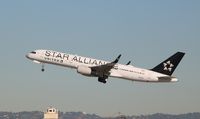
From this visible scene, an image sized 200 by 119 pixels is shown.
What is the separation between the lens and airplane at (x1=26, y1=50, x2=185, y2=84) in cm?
16012

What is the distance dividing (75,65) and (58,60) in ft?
16.8

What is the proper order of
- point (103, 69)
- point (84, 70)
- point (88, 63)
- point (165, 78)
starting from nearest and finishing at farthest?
1. point (84, 70)
2. point (103, 69)
3. point (165, 78)
4. point (88, 63)

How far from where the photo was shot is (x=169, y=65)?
17562 cm

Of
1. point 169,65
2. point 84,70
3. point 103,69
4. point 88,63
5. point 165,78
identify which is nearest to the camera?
point 84,70

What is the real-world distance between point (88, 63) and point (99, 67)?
506 cm

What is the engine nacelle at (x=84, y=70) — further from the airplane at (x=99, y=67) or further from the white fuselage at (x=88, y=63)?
the white fuselage at (x=88, y=63)

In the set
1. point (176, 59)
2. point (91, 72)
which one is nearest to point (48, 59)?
point (91, 72)

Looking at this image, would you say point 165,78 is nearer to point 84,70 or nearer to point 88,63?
point 88,63

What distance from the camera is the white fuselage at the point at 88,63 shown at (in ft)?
531

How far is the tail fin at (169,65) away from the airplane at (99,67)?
63.2 inches

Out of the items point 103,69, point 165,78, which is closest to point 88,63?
point 103,69

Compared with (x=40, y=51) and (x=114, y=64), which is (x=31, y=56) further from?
(x=114, y=64)

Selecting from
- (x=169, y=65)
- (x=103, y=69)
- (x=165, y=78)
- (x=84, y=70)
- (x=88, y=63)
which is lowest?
(x=165, y=78)

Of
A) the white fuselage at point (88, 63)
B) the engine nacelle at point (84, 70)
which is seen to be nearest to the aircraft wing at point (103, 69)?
the engine nacelle at point (84, 70)
